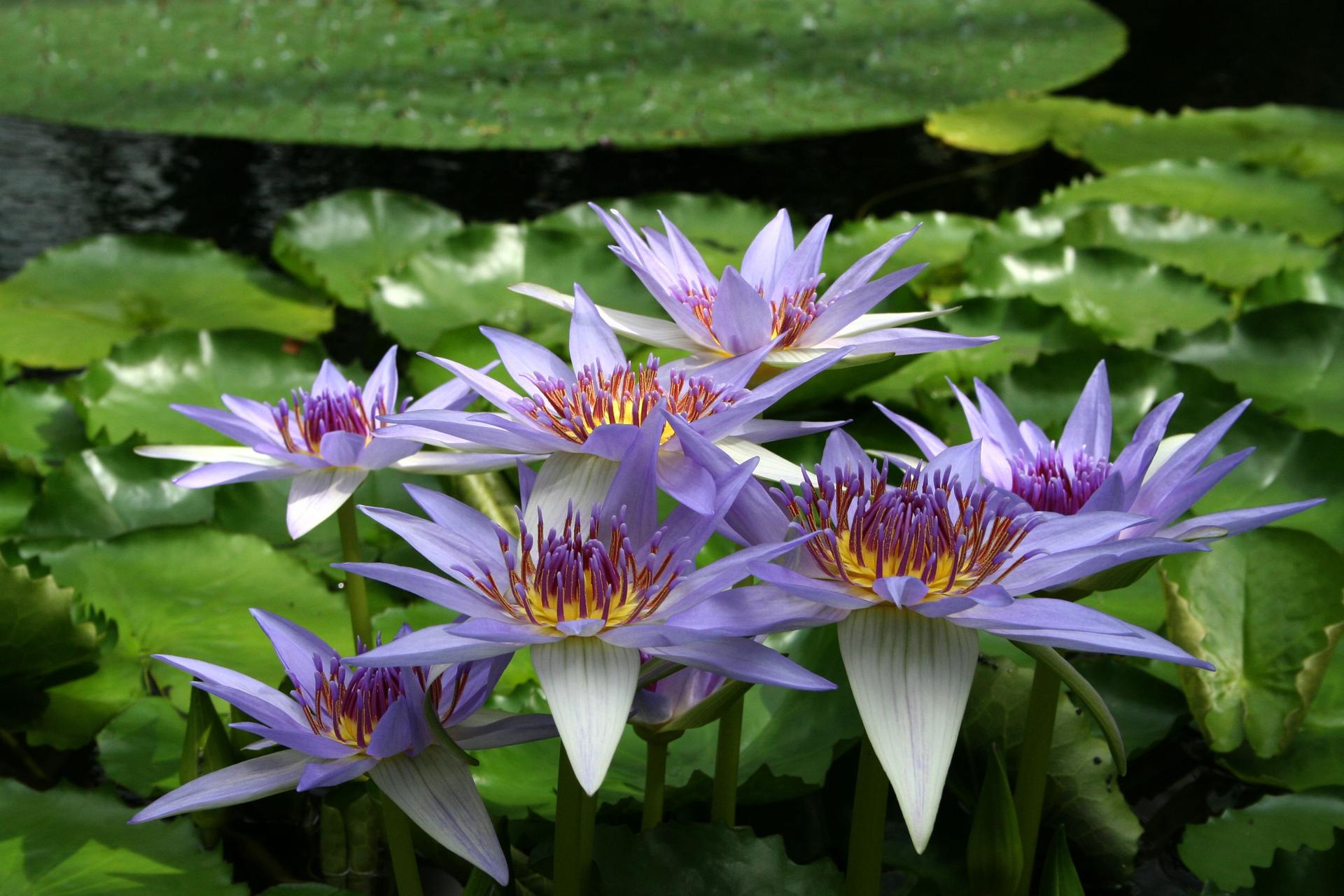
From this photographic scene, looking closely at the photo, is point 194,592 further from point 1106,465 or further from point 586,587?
point 1106,465

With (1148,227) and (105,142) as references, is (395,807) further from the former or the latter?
(105,142)

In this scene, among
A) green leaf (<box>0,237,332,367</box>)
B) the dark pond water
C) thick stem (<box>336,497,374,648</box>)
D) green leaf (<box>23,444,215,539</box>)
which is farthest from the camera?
the dark pond water

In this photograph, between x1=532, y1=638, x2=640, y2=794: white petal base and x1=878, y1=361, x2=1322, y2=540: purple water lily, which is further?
x1=878, y1=361, x2=1322, y2=540: purple water lily

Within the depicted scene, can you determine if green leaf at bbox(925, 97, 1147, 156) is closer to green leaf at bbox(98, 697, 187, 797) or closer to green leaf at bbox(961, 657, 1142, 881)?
green leaf at bbox(961, 657, 1142, 881)

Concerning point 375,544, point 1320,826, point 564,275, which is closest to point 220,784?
point 375,544

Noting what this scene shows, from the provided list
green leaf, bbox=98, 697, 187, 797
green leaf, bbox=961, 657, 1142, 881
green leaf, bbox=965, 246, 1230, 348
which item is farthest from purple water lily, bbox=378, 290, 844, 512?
green leaf, bbox=965, 246, 1230, 348

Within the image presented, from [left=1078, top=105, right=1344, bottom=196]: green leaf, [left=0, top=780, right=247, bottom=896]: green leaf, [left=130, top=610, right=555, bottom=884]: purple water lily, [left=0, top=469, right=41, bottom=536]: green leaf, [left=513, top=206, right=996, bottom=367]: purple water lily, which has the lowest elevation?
[left=0, top=780, right=247, bottom=896]: green leaf

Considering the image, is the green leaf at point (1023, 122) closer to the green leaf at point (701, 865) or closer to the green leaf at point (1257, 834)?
the green leaf at point (1257, 834)
